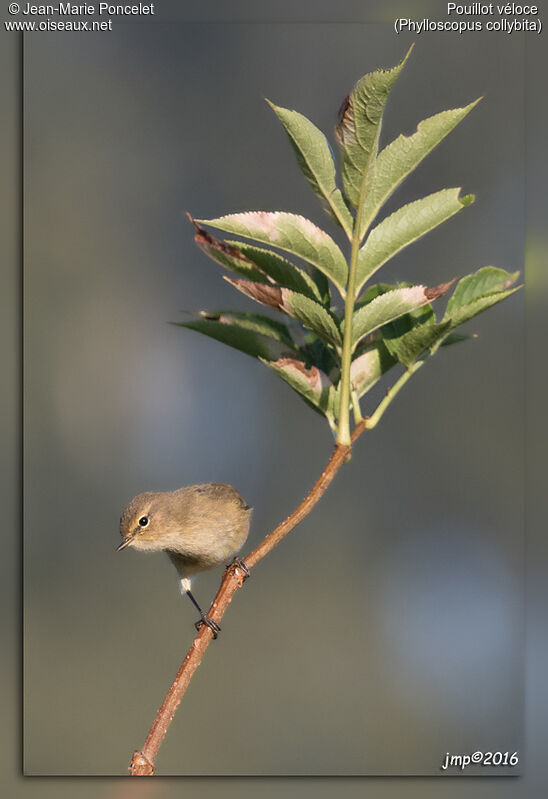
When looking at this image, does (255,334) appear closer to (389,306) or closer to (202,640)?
(389,306)

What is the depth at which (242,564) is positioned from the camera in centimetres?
77

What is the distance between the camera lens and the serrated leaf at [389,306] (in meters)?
0.77

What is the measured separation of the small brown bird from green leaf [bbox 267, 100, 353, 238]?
1.50 feet

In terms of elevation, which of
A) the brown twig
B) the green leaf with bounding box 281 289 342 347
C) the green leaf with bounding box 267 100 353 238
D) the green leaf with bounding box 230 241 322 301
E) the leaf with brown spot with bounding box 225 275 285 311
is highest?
the green leaf with bounding box 267 100 353 238

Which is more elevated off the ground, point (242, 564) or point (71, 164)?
point (71, 164)

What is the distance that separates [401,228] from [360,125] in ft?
0.35

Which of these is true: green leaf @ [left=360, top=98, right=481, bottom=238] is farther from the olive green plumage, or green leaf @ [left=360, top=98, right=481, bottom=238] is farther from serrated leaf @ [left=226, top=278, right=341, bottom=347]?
the olive green plumage

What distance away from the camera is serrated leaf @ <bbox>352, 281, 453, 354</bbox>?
0.77 meters

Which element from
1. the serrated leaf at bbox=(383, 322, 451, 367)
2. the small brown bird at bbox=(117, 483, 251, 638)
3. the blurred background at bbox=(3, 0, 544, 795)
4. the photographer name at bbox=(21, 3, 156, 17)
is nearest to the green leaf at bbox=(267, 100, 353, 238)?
the serrated leaf at bbox=(383, 322, 451, 367)

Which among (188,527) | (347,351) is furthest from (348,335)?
(188,527)

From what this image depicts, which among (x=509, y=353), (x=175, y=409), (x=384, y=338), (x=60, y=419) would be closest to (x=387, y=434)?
(x=509, y=353)

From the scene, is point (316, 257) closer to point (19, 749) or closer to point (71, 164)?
point (71, 164)

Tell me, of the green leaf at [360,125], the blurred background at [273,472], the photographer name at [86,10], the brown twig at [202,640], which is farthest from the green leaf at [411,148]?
the photographer name at [86,10]

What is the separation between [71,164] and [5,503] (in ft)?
2.05
